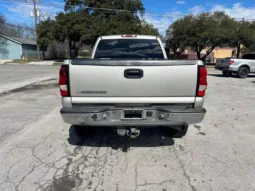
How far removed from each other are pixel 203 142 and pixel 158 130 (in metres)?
0.97

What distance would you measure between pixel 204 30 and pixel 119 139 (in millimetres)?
27866

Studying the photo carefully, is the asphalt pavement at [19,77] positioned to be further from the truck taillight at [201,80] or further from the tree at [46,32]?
the tree at [46,32]

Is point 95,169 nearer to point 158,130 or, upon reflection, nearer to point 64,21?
point 158,130

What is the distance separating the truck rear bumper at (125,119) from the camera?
3021mm

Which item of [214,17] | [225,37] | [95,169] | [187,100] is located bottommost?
[95,169]

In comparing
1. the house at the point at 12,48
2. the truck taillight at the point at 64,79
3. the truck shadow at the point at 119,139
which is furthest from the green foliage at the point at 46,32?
the truck taillight at the point at 64,79

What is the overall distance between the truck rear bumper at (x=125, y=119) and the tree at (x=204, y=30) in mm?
27145

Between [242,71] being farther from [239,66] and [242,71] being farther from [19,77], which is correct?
[19,77]

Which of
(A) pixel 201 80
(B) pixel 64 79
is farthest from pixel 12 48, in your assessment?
(A) pixel 201 80

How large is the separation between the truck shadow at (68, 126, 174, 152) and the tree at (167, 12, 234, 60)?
2623 cm

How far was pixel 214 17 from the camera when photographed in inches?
1156

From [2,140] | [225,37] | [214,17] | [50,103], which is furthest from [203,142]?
[214,17]

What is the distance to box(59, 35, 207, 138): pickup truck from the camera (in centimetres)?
299

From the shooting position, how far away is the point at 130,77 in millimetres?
3025
